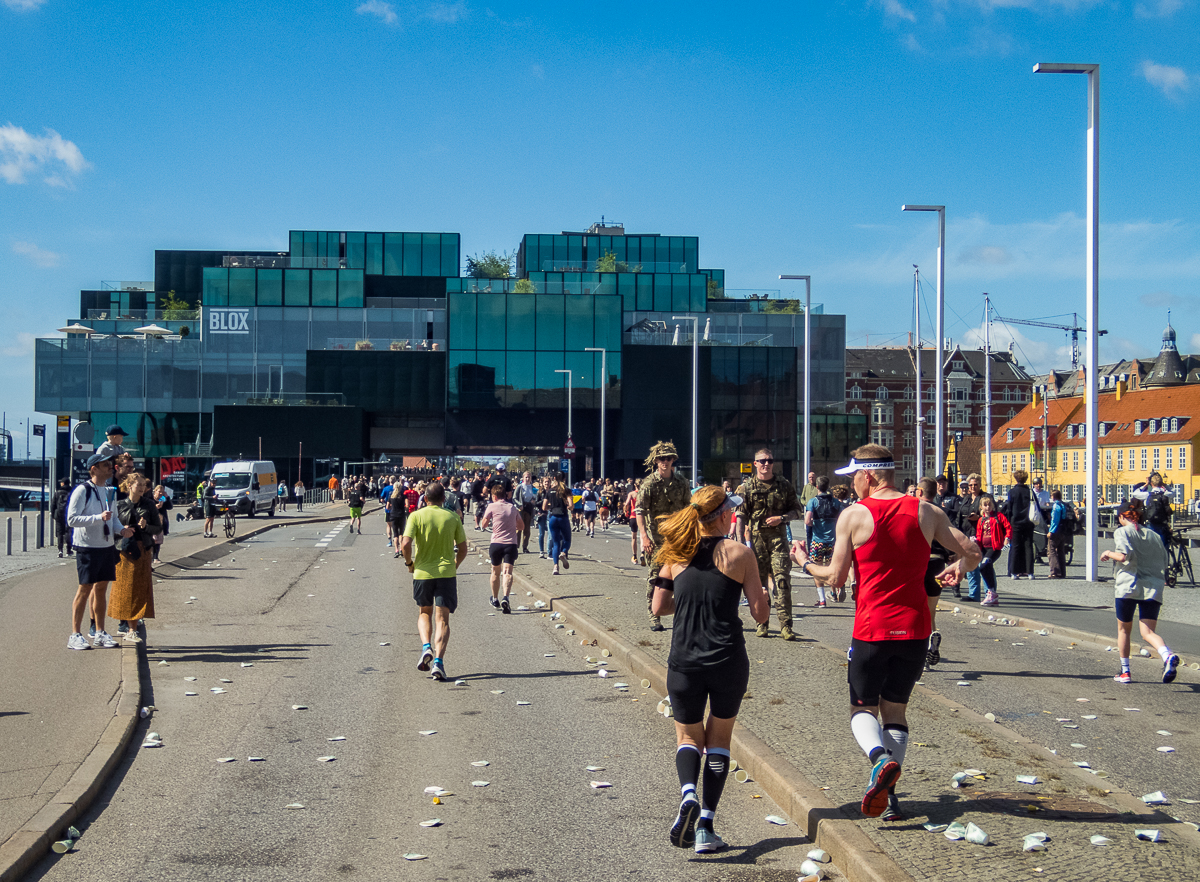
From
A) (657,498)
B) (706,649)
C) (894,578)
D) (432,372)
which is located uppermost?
(432,372)

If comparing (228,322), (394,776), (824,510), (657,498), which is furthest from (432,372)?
(394,776)

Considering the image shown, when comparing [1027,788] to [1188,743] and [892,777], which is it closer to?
[892,777]

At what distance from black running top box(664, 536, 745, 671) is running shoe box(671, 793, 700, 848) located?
1.94 ft

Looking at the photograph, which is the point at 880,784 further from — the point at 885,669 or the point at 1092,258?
the point at 1092,258

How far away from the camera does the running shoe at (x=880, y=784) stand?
16.1ft

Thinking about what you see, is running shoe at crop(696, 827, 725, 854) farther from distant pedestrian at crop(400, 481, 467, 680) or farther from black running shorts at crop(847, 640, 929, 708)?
distant pedestrian at crop(400, 481, 467, 680)

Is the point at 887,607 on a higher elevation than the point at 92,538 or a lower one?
higher

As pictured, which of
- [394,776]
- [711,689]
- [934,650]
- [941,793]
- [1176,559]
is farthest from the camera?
[1176,559]

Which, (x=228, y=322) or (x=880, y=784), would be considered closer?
(x=880, y=784)

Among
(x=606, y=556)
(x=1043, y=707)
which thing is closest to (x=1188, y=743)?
(x=1043, y=707)

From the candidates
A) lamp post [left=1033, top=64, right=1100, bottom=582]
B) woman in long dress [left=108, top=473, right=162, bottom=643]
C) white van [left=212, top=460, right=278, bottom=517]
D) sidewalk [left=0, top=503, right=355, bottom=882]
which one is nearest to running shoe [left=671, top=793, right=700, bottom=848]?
sidewalk [left=0, top=503, right=355, bottom=882]

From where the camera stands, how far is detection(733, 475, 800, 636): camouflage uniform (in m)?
11.3

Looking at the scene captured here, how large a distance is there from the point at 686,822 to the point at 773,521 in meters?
6.44

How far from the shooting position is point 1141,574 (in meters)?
9.12
